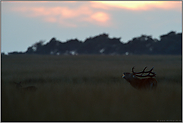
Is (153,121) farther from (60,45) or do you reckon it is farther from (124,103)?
(60,45)

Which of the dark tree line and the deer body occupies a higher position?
the dark tree line

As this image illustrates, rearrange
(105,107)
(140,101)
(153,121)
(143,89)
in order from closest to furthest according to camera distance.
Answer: (153,121)
(105,107)
(140,101)
(143,89)

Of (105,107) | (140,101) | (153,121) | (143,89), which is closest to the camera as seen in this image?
(153,121)

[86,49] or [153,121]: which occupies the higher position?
[86,49]

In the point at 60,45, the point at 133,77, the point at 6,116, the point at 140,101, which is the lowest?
the point at 6,116

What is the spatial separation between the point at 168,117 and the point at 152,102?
696mm

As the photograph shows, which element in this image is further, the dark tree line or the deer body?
the dark tree line

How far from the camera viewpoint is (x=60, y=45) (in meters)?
47.3

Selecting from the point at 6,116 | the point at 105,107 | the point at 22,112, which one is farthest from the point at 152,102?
the point at 6,116

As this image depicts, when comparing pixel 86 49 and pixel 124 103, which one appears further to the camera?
pixel 86 49

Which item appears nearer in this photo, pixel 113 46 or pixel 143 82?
pixel 143 82

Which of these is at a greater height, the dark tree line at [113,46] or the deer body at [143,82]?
the dark tree line at [113,46]

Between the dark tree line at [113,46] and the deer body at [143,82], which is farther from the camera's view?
the dark tree line at [113,46]

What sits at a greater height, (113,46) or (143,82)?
(113,46)
